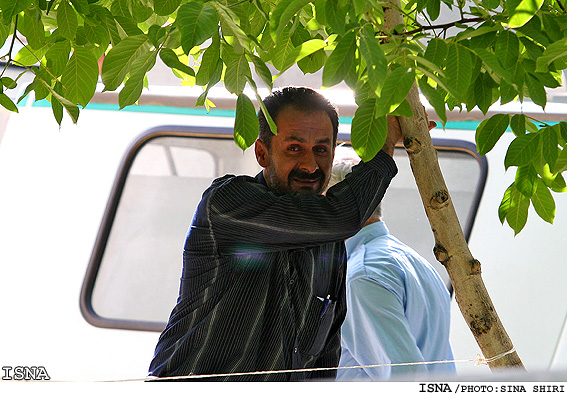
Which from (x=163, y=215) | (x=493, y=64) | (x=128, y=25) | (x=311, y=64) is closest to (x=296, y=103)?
(x=311, y=64)

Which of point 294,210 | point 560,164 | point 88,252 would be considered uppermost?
point 560,164

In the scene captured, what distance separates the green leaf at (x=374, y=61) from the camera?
3.10ft

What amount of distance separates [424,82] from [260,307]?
0.85 meters

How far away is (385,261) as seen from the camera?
2.36m

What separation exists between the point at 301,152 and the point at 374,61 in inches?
35.4

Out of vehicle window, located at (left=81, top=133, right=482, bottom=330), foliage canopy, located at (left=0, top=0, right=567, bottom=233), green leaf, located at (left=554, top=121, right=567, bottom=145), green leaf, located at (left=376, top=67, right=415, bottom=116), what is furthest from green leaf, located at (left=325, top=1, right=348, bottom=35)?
vehicle window, located at (left=81, top=133, right=482, bottom=330)

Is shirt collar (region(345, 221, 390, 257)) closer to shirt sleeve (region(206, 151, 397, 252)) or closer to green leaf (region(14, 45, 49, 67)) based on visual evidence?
shirt sleeve (region(206, 151, 397, 252))

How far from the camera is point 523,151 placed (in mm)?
1278

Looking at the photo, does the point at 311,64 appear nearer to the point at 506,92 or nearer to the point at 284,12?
the point at 506,92

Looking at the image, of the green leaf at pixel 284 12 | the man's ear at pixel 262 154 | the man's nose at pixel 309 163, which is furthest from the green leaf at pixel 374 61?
the man's ear at pixel 262 154

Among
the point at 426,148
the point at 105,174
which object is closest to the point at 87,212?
the point at 105,174

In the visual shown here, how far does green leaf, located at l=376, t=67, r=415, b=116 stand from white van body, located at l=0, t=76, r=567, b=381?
209cm

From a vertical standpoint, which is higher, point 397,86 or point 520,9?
point 520,9

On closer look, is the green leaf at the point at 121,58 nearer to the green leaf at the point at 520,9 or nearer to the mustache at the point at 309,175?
the green leaf at the point at 520,9
